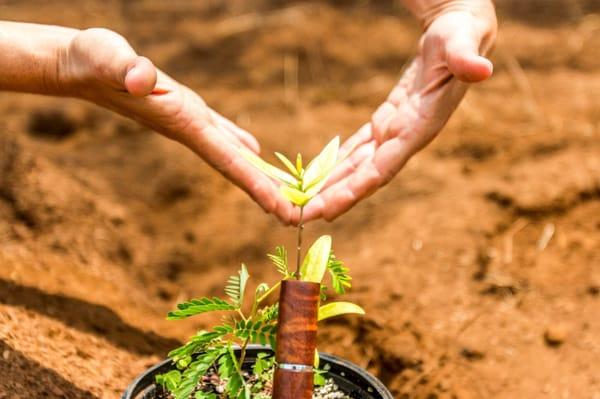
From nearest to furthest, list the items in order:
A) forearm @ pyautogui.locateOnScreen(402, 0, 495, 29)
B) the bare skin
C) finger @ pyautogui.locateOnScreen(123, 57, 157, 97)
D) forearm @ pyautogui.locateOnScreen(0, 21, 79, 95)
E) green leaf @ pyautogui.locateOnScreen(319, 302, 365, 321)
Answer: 1. green leaf @ pyautogui.locateOnScreen(319, 302, 365, 321)
2. finger @ pyautogui.locateOnScreen(123, 57, 157, 97)
3. the bare skin
4. forearm @ pyautogui.locateOnScreen(0, 21, 79, 95)
5. forearm @ pyautogui.locateOnScreen(402, 0, 495, 29)

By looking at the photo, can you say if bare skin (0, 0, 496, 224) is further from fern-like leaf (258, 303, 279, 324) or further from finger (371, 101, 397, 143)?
fern-like leaf (258, 303, 279, 324)

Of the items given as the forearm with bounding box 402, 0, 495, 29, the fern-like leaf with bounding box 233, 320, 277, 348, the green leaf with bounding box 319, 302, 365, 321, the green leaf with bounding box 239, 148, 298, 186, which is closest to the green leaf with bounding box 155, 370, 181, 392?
the fern-like leaf with bounding box 233, 320, 277, 348

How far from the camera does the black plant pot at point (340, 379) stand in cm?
132

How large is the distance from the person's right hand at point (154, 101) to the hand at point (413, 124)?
0.15 metres

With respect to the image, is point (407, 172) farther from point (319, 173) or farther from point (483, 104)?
point (319, 173)

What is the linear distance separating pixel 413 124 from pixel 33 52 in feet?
3.32

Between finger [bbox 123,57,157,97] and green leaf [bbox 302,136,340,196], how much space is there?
0.47m

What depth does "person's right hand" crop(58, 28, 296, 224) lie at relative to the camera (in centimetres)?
155

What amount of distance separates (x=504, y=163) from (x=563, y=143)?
10.1 inches

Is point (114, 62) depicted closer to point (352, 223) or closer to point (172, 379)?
point (172, 379)

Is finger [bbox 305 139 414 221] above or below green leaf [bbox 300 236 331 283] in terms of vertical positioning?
above

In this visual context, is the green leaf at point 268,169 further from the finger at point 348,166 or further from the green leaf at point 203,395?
the finger at point 348,166

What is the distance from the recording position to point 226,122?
1917mm

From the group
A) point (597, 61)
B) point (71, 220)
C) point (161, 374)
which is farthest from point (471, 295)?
point (597, 61)
